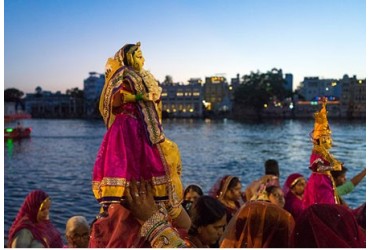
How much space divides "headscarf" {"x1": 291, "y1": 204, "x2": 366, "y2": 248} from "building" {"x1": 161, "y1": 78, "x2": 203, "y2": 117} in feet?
327

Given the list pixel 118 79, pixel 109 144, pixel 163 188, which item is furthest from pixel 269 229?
pixel 118 79

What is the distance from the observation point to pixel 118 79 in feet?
7.15

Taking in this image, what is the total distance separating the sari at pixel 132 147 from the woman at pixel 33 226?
71.9 inches

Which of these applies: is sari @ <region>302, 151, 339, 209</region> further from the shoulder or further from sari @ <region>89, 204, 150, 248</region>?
sari @ <region>89, 204, 150, 248</region>

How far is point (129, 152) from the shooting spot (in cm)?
207

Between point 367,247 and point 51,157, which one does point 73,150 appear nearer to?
point 51,157

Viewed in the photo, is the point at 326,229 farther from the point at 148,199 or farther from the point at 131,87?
the point at 131,87

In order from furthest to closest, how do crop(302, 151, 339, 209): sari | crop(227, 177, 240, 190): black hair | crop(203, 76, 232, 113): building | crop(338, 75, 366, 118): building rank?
crop(203, 76, 232, 113): building → crop(338, 75, 366, 118): building → crop(227, 177, 240, 190): black hair → crop(302, 151, 339, 209): sari

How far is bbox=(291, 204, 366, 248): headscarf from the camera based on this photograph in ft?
5.89

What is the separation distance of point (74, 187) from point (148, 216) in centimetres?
1653

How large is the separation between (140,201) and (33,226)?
2188 millimetres

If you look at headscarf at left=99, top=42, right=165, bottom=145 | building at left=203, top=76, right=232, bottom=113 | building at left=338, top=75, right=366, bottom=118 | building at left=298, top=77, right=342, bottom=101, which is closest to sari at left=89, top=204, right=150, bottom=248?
headscarf at left=99, top=42, right=165, bottom=145

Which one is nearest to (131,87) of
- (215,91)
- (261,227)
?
(261,227)

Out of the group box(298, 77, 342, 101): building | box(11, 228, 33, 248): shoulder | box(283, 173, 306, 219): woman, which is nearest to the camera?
box(11, 228, 33, 248): shoulder
